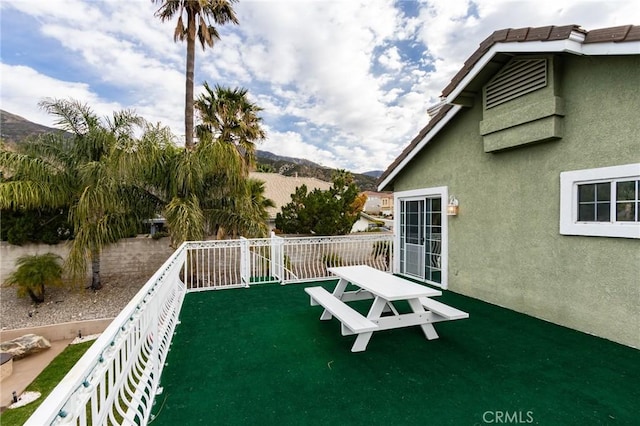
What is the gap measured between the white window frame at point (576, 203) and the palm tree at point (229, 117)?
11.6 metres

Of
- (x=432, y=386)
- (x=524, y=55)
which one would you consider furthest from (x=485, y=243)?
(x=432, y=386)

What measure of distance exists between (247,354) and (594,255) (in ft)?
15.9

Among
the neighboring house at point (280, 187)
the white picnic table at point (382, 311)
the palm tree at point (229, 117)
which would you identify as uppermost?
the palm tree at point (229, 117)

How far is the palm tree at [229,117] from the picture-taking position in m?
13.8

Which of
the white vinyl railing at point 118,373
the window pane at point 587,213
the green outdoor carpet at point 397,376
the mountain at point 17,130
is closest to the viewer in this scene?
the white vinyl railing at point 118,373

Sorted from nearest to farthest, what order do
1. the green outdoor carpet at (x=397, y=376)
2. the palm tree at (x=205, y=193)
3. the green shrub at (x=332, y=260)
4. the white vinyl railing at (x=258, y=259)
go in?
the green outdoor carpet at (x=397, y=376), the white vinyl railing at (x=258, y=259), the palm tree at (x=205, y=193), the green shrub at (x=332, y=260)

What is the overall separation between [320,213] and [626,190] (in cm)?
1237

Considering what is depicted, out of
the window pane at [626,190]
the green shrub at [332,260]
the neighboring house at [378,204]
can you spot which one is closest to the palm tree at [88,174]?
the green shrub at [332,260]

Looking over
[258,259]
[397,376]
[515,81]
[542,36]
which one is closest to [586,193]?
[515,81]

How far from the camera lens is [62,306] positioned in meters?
10.5

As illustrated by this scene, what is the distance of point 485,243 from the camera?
19.1 ft

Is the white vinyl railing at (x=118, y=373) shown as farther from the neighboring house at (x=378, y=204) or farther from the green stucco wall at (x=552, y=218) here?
the neighboring house at (x=378, y=204)

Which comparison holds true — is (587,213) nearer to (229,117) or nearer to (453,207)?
(453,207)

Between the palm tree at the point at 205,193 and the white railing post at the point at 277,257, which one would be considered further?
the palm tree at the point at 205,193
